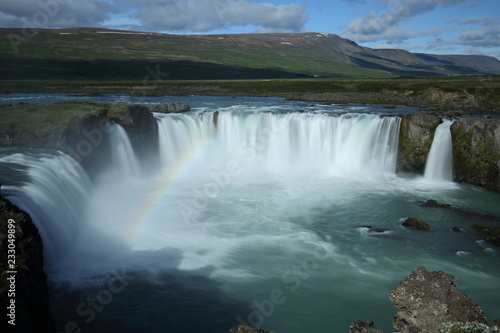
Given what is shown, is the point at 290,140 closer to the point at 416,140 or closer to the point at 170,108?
the point at 416,140

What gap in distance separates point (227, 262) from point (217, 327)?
4356 millimetres

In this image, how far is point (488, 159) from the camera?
86.1 ft

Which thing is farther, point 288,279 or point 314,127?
point 314,127

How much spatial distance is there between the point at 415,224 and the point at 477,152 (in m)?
11.5

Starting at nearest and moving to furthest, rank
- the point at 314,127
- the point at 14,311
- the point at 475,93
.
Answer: the point at 14,311
the point at 314,127
the point at 475,93

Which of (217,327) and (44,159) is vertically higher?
(44,159)

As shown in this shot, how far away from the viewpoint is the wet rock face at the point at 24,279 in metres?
8.12

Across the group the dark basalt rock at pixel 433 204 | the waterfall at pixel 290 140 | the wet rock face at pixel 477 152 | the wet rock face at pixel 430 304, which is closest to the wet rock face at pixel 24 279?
the wet rock face at pixel 430 304

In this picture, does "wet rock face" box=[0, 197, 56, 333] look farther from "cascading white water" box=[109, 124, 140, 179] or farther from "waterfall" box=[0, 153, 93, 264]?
"cascading white water" box=[109, 124, 140, 179]

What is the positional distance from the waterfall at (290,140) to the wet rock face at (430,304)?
21.8 metres

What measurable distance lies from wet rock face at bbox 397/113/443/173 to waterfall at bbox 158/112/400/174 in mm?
707

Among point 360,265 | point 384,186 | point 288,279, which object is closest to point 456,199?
point 384,186

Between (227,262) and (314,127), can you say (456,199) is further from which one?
(227,262)

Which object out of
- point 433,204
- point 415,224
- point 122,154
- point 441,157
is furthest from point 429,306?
point 441,157
